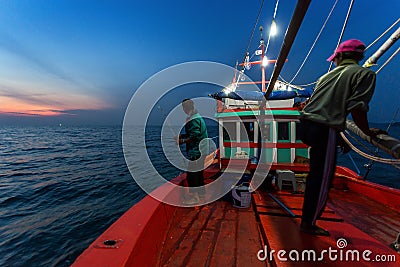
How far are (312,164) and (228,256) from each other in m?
1.40

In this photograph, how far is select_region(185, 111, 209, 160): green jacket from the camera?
11.6ft

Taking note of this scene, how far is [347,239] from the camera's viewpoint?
2.28 m

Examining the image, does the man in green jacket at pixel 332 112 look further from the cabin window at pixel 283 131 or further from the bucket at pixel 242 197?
the cabin window at pixel 283 131

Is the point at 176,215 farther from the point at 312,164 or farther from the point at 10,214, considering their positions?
the point at 10,214

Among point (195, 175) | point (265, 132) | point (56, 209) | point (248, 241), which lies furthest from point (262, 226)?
point (56, 209)

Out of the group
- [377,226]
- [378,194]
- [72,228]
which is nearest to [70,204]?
[72,228]

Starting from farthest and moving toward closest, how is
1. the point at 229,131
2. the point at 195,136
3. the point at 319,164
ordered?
the point at 229,131
the point at 195,136
the point at 319,164

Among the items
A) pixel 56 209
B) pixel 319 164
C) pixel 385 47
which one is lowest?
pixel 56 209

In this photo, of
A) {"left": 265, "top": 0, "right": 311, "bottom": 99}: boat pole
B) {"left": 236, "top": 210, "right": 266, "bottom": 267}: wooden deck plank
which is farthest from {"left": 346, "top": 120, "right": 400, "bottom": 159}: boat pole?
{"left": 236, "top": 210, "right": 266, "bottom": 267}: wooden deck plank

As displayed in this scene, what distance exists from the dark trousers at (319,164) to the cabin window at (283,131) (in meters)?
4.23

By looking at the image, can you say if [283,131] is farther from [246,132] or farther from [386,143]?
[386,143]

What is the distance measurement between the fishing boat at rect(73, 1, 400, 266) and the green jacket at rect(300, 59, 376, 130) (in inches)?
8.6

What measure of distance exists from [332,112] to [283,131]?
4.44 meters

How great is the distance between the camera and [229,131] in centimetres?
661
